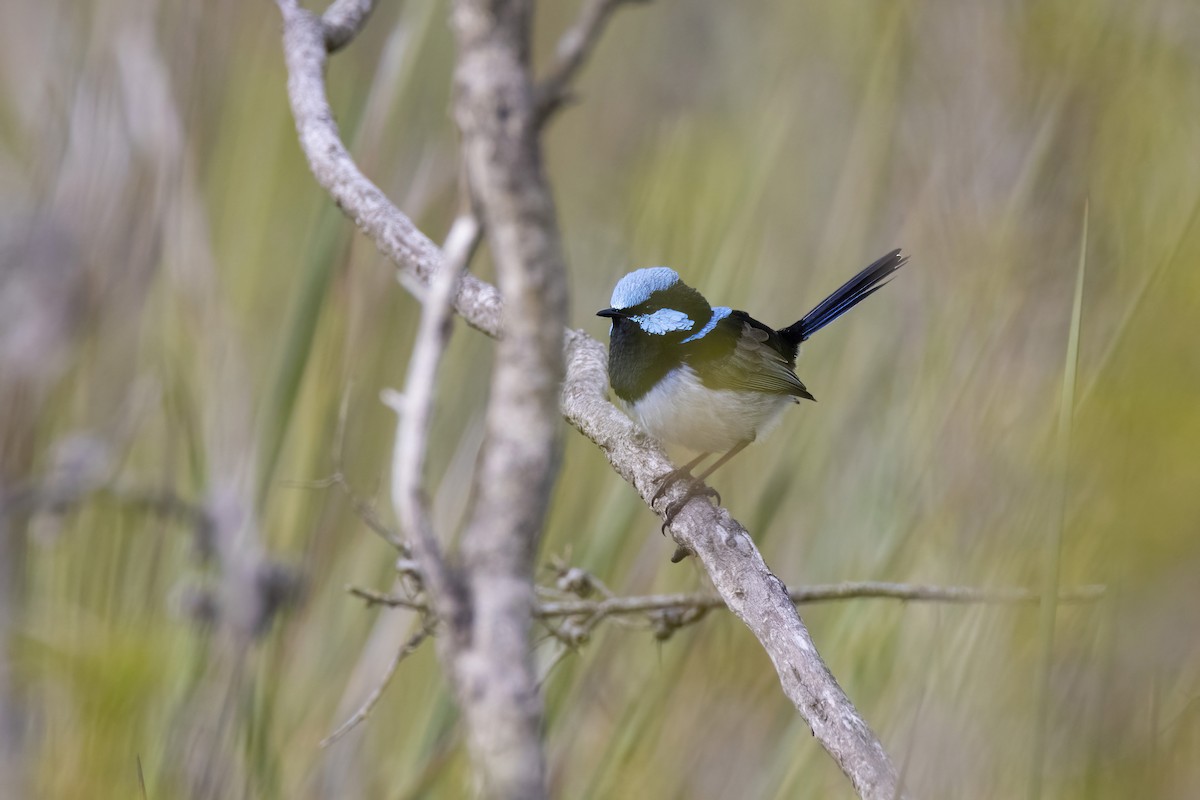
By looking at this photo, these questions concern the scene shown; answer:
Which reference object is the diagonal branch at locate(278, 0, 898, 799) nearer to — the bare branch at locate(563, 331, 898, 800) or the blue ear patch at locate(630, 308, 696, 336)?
the bare branch at locate(563, 331, 898, 800)

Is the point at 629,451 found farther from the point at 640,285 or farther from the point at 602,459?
the point at 602,459

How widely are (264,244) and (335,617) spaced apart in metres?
0.99

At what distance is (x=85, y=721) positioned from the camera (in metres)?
1.73

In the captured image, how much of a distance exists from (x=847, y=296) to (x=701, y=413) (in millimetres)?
509

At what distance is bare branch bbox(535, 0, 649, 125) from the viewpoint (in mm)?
606

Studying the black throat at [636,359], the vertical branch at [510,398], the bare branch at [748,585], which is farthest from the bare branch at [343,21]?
the vertical branch at [510,398]

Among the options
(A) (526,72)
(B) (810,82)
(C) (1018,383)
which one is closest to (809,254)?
(B) (810,82)

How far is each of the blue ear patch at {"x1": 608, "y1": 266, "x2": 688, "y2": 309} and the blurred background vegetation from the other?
12 centimetres

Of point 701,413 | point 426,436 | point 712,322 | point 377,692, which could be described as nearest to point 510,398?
point 426,436

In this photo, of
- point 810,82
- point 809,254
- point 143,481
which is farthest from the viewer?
point 810,82

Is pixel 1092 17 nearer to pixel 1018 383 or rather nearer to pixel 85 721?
pixel 1018 383

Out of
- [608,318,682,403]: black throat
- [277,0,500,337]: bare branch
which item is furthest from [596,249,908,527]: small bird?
[277,0,500,337]: bare branch

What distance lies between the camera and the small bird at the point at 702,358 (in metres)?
2.21

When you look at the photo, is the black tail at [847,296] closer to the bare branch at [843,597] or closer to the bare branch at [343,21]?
the bare branch at [843,597]
